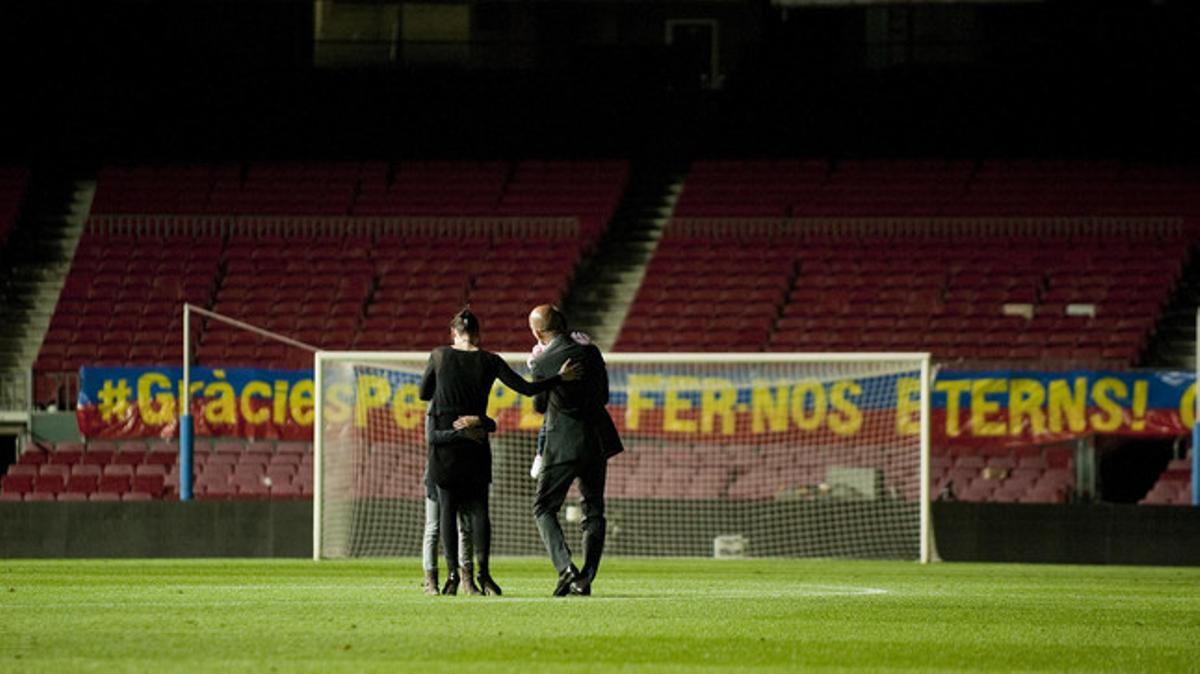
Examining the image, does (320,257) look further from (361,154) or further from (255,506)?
(255,506)

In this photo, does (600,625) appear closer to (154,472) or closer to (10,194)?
(154,472)

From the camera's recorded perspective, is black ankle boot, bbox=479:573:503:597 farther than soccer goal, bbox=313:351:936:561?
No

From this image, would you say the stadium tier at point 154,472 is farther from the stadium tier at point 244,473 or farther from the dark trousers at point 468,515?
the dark trousers at point 468,515

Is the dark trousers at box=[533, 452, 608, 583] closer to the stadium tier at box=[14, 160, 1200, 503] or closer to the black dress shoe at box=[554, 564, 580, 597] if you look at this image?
the black dress shoe at box=[554, 564, 580, 597]

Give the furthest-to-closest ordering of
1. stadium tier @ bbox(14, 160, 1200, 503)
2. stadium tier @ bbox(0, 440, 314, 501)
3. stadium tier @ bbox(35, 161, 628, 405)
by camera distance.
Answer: stadium tier @ bbox(35, 161, 628, 405) < stadium tier @ bbox(14, 160, 1200, 503) < stadium tier @ bbox(0, 440, 314, 501)

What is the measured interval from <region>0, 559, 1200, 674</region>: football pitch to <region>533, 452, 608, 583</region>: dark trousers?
354 millimetres

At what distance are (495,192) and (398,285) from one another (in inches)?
153

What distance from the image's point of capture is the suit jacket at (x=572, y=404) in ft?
44.4

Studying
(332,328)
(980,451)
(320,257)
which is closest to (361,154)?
(320,257)

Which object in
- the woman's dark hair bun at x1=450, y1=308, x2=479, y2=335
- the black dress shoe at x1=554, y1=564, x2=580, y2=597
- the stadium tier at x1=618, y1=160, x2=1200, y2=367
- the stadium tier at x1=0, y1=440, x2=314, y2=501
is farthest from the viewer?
the stadium tier at x1=618, y1=160, x2=1200, y2=367

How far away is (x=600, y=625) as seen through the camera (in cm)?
1133

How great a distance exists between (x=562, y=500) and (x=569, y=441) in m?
0.37

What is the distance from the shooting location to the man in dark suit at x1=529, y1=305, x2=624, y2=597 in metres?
13.6

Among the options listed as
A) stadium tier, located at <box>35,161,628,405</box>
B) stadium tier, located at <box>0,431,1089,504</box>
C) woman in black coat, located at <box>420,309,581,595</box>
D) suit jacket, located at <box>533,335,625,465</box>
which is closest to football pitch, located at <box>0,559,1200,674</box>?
woman in black coat, located at <box>420,309,581,595</box>
